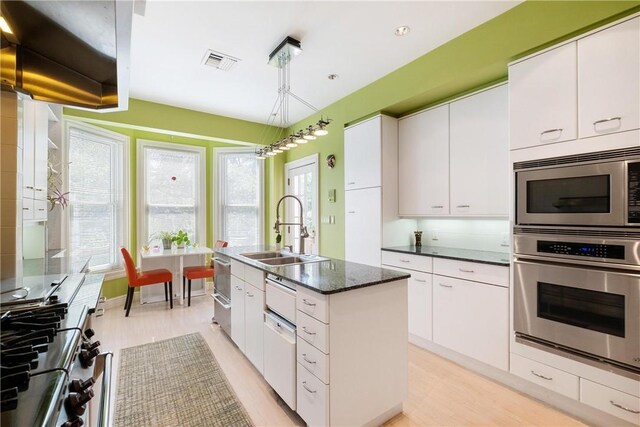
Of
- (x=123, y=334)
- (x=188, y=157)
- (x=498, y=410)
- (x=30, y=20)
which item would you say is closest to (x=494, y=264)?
(x=498, y=410)

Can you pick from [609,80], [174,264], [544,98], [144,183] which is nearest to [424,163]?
[544,98]

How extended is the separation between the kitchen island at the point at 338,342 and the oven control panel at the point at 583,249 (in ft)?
3.38

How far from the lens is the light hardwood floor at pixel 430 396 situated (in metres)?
1.84

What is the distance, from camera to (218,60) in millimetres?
2875

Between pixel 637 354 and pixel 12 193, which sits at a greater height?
pixel 12 193

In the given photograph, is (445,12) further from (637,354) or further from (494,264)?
(637,354)

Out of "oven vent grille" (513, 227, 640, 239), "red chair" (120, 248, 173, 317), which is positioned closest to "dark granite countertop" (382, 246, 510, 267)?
"oven vent grille" (513, 227, 640, 239)

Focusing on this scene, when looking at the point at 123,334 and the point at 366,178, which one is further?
the point at 366,178

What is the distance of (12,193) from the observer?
177 cm

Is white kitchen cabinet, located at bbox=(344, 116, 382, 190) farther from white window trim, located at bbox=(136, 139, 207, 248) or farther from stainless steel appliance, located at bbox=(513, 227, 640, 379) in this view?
white window trim, located at bbox=(136, 139, 207, 248)

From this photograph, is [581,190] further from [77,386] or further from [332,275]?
[77,386]

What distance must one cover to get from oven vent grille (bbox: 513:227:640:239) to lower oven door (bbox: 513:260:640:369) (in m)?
0.21

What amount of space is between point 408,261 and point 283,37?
238cm

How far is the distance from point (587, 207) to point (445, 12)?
1.71 metres
